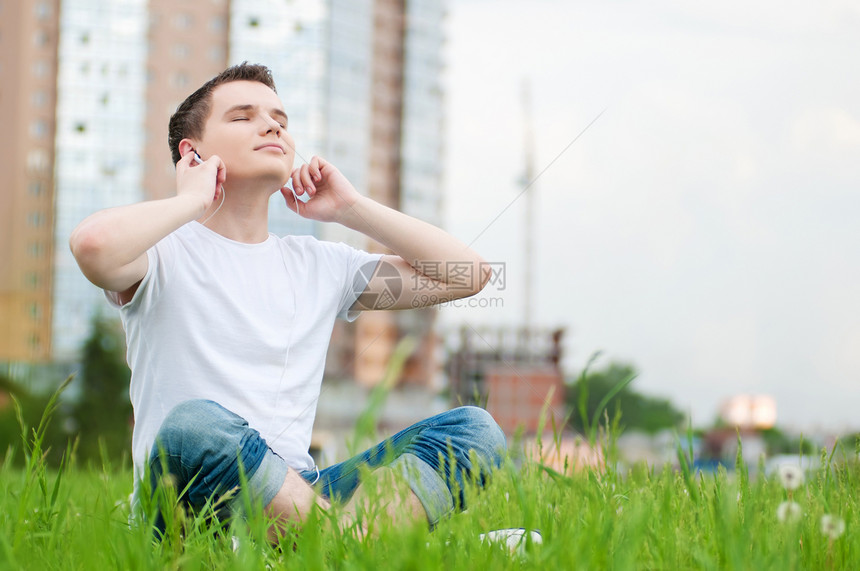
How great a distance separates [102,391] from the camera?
16.0 meters

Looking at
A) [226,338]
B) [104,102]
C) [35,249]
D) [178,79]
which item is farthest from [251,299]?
[178,79]

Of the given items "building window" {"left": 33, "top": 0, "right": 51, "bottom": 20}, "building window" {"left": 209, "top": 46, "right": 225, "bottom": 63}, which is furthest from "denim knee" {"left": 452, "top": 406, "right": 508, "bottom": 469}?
"building window" {"left": 33, "top": 0, "right": 51, "bottom": 20}

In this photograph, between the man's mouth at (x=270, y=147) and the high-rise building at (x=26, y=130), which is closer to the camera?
the man's mouth at (x=270, y=147)

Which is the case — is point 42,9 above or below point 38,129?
above

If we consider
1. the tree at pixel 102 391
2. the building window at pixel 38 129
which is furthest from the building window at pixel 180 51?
the tree at pixel 102 391

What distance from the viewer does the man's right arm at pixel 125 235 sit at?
4.47 ft

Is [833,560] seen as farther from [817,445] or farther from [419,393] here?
[419,393]

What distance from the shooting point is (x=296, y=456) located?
61.2 inches

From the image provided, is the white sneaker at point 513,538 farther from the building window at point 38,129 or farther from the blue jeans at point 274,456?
the building window at point 38,129

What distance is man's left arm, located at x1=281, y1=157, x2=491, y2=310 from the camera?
67.5 inches

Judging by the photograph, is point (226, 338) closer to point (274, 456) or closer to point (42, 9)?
point (274, 456)

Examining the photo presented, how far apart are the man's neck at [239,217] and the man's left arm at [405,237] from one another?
0.09 metres

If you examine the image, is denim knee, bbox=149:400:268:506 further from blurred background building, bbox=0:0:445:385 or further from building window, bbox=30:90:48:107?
building window, bbox=30:90:48:107

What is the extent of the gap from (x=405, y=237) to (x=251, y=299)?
0.35 m
